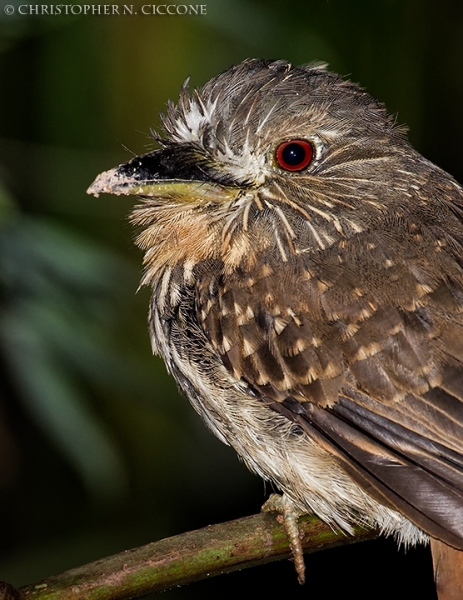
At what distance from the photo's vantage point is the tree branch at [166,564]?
→ 88.2 inches

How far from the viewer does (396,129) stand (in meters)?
2.89

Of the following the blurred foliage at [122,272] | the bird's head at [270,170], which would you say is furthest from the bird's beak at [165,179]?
the blurred foliage at [122,272]

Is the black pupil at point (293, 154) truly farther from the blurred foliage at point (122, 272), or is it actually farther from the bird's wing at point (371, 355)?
the blurred foliage at point (122, 272)

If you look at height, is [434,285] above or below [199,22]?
below

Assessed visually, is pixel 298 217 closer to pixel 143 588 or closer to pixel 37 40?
pixel 143 588

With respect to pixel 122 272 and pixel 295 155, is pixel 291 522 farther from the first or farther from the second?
pixel 122 272

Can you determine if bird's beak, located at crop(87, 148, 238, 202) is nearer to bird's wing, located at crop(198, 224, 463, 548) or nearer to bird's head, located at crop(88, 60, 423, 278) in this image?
bird's head, located at crop(88, 60, 423, 278)

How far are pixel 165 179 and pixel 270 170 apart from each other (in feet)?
0.93

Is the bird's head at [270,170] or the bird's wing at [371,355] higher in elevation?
the bird's head at [270,170]

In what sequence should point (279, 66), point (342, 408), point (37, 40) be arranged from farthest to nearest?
1. point (37, 40)
2. point (279, 66)
3. point (342, 408)

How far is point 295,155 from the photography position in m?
2.76

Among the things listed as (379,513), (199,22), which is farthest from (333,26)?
(379,513)

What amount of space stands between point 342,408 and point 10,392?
191 centimetres

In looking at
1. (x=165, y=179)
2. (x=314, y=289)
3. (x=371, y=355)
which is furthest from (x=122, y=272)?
(x=371, y=355)
